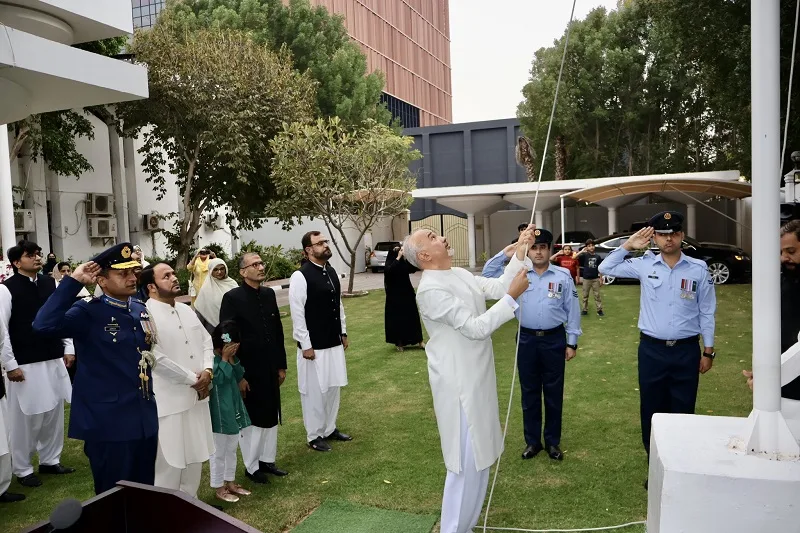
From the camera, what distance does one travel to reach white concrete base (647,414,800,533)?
7.20ft

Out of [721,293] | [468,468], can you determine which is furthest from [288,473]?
[721,293]

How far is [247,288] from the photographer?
4840 millimetres

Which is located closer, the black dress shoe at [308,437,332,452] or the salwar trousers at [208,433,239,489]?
the salwar trousers at [208,433,239,489]

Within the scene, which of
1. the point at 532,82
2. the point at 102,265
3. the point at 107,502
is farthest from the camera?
the point at 532,82

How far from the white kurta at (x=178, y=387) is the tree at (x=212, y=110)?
12.2 m

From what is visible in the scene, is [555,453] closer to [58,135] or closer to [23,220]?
[58,135]

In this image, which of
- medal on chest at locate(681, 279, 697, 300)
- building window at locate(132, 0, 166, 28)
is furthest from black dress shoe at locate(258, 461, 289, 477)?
building window at locate(132, 0, 166, 28)

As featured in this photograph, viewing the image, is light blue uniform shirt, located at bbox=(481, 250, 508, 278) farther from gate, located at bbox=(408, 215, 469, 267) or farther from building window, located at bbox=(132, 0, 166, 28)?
building window, located at bbox=(132, 0, 166, 28)

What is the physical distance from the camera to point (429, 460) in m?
5.15

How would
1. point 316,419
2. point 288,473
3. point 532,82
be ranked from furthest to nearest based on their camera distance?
point 532,82
point 316,419
point 288,473

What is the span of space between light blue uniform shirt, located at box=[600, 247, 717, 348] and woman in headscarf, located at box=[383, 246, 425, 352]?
5.42 meters

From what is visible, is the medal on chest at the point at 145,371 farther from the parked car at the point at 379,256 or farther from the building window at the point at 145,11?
the building window at the point at 145,11

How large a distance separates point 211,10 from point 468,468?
26.0 m

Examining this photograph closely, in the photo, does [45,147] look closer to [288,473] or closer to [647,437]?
[288,473]
